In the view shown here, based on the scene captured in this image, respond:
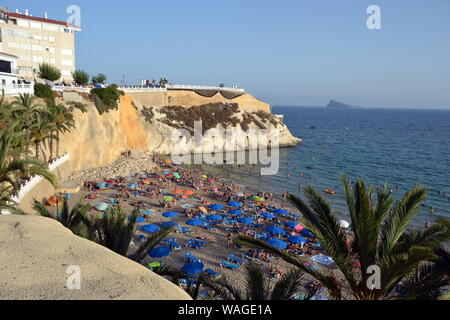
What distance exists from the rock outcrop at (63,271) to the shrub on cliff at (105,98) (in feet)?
114

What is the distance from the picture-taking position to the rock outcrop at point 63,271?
530 cm

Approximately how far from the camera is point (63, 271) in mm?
6047

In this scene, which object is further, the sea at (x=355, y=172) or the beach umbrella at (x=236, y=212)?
the sea at (x=355, y=172)

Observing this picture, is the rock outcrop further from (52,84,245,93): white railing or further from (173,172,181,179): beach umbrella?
(52,84,245,93): white railing

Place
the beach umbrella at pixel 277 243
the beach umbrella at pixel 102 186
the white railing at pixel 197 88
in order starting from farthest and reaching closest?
the white railing at pixel 197 88, the beach umbrella at pixel 102 186, the beach umbrella at pixel 277 243

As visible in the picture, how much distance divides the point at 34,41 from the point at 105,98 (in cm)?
1996

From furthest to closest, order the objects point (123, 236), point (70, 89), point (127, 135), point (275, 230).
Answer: point (127, 135) < point (70, 89) < point (275, 230) < point (123, 236)

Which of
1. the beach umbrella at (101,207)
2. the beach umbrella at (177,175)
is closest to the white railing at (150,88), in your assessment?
the beach umbrella at (177,175)

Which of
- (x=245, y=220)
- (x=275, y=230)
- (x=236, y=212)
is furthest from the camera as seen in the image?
(x=236, y=212)

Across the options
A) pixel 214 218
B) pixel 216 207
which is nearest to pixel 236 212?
pixel 216 207

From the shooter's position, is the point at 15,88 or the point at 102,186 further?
the point at 102,186

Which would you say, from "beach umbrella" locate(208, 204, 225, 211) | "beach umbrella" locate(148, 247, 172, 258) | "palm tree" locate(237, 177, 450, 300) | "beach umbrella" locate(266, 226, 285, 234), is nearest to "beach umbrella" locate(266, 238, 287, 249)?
"beach umbrella" locate(266, 226, 285, 234)

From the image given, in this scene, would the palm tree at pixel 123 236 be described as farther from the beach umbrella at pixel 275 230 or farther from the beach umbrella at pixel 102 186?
the beach umbrella at pixel 102 186

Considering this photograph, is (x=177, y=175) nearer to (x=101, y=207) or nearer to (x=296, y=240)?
(x=101, y=207)
